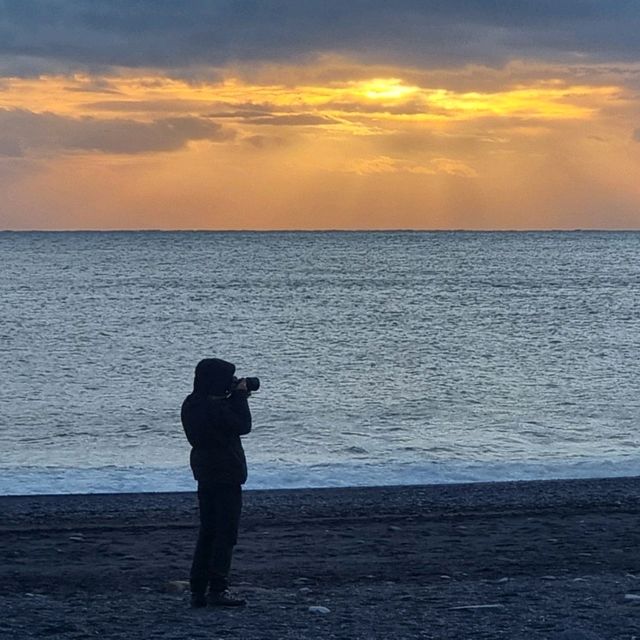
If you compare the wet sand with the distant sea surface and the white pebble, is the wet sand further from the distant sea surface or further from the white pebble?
the distant sea surface

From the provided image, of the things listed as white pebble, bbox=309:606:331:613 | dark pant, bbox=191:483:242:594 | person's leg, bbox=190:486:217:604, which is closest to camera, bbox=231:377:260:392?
dark pant, bbox=191:483:242:594

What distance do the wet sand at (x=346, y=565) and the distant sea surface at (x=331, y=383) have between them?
2.41m

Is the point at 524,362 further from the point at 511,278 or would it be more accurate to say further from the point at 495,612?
the point at 511,278

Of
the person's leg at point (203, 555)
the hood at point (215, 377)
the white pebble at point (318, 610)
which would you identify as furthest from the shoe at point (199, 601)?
the hood at point (215, 377)

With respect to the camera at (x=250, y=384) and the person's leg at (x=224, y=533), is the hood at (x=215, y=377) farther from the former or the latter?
the person's leg at (x=224, y=533)

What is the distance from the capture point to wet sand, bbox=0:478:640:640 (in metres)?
7.98

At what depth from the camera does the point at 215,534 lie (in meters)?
8.44

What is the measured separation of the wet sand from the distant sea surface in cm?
241

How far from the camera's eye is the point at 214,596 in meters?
8.52

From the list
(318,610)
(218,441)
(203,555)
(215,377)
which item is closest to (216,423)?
(218,441)

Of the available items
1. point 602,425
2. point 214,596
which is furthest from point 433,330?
point 214,596

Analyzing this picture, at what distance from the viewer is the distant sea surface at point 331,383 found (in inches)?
678

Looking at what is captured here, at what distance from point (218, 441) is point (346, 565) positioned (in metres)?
2.21

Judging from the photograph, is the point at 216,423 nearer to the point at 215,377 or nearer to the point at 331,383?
the point at 215,377
